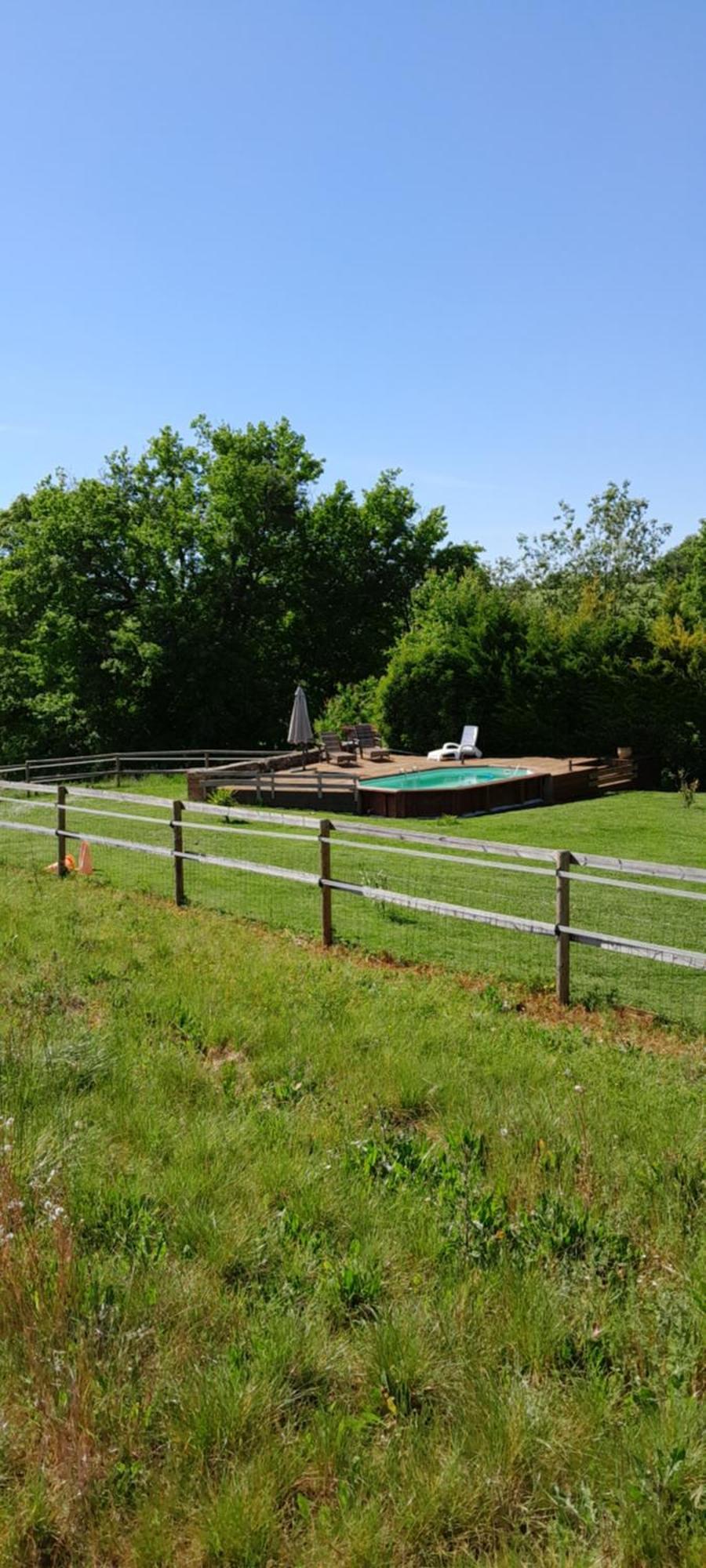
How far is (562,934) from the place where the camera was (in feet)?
23.2

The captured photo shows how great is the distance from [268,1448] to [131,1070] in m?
2.54

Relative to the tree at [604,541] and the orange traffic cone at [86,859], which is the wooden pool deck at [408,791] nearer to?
the orange traffic cone at [86,859]

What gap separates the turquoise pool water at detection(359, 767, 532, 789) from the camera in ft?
74.6

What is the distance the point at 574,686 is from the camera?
90.6 feet

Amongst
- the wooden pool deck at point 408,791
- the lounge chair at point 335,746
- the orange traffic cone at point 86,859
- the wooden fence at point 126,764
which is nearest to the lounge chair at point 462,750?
the wooden pool deck at point 408,791

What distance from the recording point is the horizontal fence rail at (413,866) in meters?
6.98

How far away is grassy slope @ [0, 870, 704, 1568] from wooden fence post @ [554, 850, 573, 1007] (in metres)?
1.79

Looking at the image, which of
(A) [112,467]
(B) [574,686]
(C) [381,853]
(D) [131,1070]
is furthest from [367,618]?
(D) [131,1070]

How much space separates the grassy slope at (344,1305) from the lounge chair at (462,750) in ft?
68.8

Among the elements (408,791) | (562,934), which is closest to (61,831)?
(562,934)

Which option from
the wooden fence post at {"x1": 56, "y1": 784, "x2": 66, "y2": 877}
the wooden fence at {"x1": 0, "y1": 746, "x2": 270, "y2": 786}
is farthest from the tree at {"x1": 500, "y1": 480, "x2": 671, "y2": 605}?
the wooden fence post at {"x1": 56, "y1": 784, "x2": 66, "y2": 877}

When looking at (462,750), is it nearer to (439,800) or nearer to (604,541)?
(439,800)

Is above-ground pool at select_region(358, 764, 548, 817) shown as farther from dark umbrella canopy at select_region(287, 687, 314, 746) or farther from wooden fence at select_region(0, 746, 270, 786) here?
wooden fence at select_region(0, 746, 270, 786)

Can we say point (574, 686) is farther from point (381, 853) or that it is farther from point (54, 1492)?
point (54, 1492)
